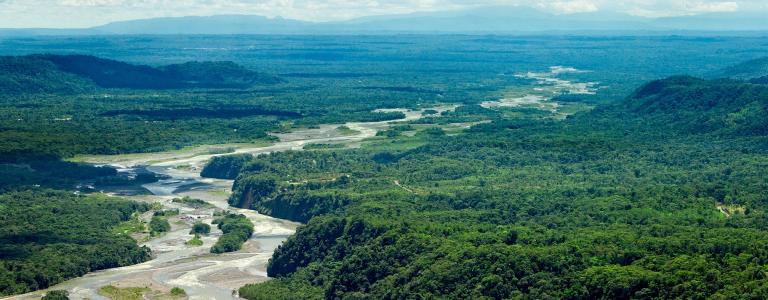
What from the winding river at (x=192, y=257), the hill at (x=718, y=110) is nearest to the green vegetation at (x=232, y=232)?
the winding river at (x=192, y=257)

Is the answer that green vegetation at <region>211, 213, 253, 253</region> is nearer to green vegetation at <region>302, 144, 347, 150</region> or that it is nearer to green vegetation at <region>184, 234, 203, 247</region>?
green vegetation at <region>184, 234, 203, 247</region>

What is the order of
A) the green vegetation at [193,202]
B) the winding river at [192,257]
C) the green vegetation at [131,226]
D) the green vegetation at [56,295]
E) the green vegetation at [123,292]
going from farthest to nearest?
1. the green vegetation at [193,202]
2. the green vegetation at [131,226]
3. the winding river at [192,257]
4. the green vegetation at [123,292]
5. the green vegetation at [56,295]

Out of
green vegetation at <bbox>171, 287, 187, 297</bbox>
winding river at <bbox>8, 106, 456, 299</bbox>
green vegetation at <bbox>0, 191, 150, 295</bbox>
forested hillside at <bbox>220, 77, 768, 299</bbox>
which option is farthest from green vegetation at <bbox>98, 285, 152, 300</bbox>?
forested hillside at <bbox>220, 77, 768, 299</bbox>

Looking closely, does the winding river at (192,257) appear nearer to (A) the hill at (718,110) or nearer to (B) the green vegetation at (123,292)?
(B) the green vegetation at (123,292)

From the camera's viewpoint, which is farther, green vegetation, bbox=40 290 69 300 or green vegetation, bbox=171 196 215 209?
green vegetation, bbox=171 196 215 209

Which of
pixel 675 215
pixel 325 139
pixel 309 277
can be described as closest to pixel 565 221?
pixel 675 215

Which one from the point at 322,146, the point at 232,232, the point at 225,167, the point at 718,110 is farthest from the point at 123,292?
the point at 718,110
